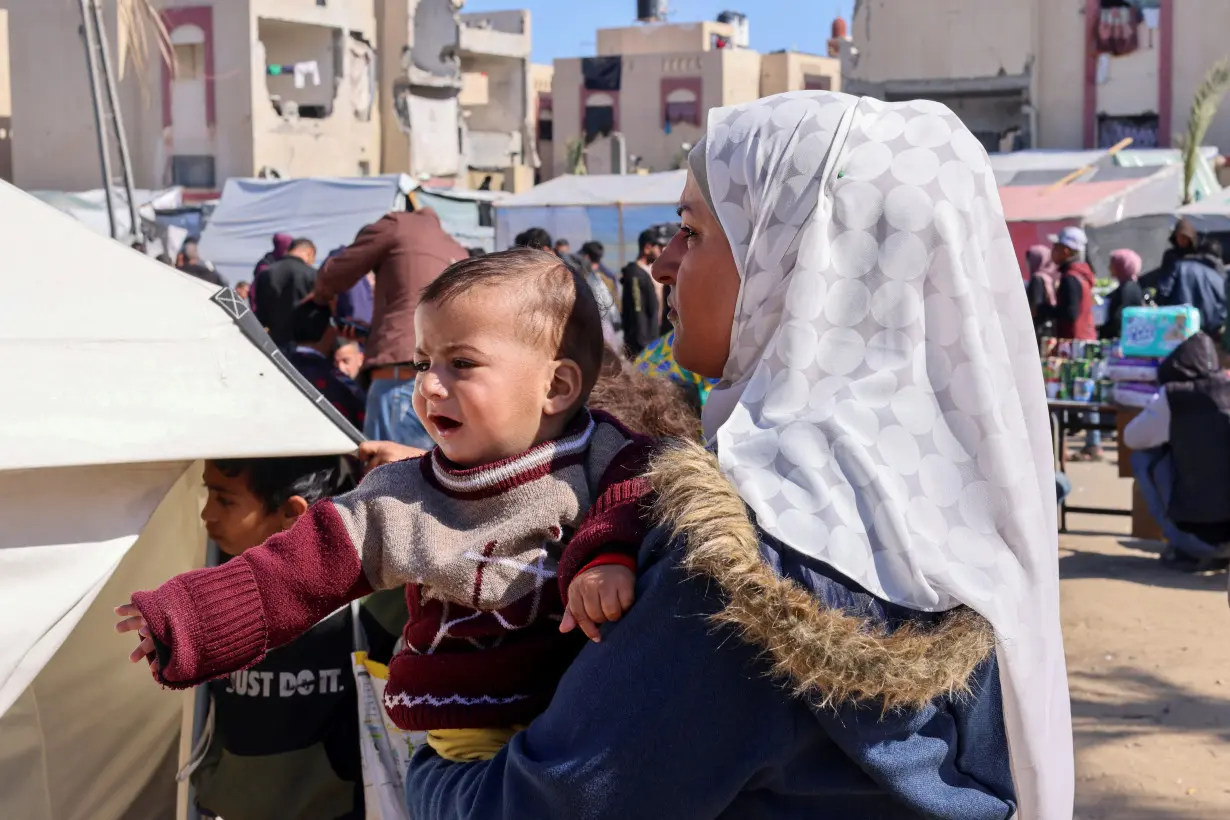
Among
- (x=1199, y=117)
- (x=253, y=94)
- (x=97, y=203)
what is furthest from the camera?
(x=253, y=94)

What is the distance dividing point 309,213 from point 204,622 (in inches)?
749

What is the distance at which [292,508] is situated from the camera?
2.79 metres

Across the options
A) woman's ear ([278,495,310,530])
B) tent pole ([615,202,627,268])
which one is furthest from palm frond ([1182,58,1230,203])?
woman's ear ([278,495,310,530])

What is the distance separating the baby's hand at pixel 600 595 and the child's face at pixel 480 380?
390 millimetres

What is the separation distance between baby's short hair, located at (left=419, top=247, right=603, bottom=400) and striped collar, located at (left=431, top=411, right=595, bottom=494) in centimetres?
10

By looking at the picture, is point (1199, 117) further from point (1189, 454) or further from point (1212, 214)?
point (1189, 454)

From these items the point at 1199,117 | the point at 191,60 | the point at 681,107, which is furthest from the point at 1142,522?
the point at 681,107

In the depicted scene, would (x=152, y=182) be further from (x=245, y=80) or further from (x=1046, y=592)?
(x=1046, y=592)

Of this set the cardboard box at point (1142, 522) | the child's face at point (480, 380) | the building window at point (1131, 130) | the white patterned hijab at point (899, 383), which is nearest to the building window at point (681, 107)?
the building window at point (1131, 130)

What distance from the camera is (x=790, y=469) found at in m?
1.24

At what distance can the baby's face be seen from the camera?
1659 mm

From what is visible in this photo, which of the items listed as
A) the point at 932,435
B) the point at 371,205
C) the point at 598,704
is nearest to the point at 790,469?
the point at 932,435

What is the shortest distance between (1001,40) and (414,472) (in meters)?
30.9

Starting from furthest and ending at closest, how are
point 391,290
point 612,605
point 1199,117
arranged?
point 1199,117, point 391,290, point 612,605
